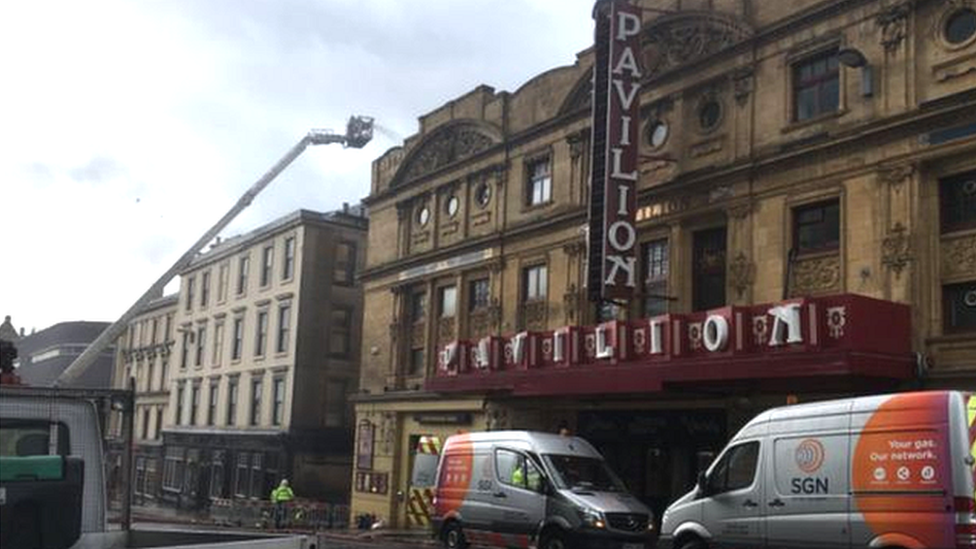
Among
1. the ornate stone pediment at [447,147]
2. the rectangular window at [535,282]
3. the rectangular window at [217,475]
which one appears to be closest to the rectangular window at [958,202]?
Answer: the rectangular window at [535,282]

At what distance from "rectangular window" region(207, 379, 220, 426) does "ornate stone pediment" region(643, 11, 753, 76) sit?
33544 millimetres

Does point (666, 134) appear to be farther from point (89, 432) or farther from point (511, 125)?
point (89, 432)

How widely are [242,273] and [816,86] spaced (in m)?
35.4

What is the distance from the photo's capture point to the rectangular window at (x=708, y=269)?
75.6 ft

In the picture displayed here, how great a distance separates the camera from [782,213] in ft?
69.8

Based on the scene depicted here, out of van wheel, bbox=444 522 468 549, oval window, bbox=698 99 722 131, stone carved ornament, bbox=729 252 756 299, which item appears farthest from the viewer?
oval window, bbox=698 99 722 131

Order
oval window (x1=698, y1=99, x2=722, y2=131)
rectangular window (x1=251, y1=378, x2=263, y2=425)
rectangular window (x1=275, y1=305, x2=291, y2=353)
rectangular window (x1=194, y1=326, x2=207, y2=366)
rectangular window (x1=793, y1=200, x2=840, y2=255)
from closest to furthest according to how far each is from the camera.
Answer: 1. rectangular window (x1=793, y1=200, x2=840, y2=255)
2. oval window (x1=698, y1=99, x2=722, y2=131)
3. rectangular window (x1=275, y1=305, x2=291, y2=353)
4. rectangular window (x1=251, y1=378, x2=263, y2=425)
5. rectangular window (x1=194, y1=326, x2=207, y2=366)

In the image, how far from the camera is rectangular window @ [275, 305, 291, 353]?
4531 centimetres

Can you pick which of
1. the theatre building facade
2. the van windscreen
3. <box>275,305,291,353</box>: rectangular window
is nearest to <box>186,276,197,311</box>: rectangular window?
<box>275,305,291,353</box>: rectangular window

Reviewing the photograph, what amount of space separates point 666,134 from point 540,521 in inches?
448

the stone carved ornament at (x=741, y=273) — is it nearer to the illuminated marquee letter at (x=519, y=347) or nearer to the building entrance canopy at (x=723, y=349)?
the building entrance canopy at (x=723, y=349)

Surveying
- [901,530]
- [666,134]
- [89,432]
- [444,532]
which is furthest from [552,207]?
[89,432]

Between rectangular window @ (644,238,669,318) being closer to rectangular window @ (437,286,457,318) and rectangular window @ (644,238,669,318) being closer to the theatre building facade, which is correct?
the theatre building facade

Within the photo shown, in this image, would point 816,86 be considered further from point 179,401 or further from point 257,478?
point 179,401
